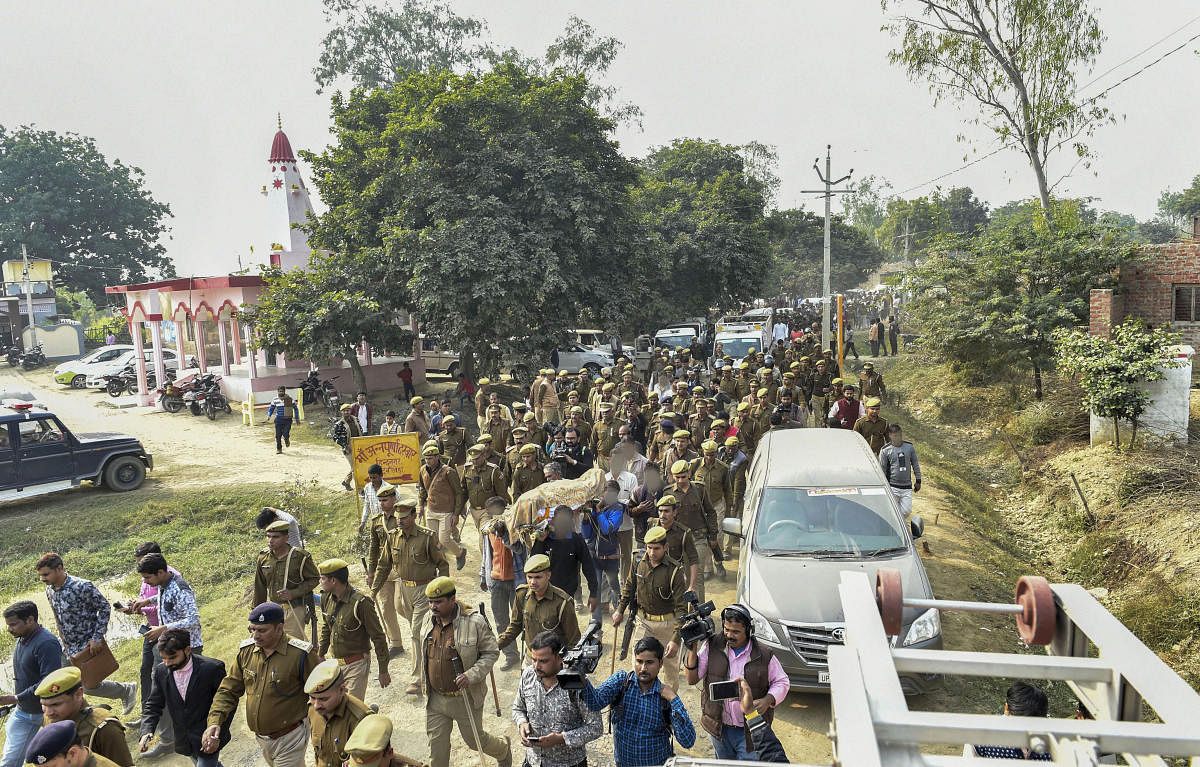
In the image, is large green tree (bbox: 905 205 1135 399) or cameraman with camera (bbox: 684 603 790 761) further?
large green tree (bbox: 905 205 1135 399)

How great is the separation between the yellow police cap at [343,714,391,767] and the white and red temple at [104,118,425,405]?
22485 mm

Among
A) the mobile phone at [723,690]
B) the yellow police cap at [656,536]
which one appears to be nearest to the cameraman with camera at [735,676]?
the mobile phone at [723,690]

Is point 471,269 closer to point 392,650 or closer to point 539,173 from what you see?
point 539,173

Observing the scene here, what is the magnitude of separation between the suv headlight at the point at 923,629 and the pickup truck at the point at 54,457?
14859mm

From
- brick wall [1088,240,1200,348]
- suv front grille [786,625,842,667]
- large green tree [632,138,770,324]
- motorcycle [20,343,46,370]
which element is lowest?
suv front grille [786,625,842,667]

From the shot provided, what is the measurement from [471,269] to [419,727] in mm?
13809

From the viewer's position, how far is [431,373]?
3006 cm

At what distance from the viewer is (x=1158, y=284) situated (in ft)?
55.8

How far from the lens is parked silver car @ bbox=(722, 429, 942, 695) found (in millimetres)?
6090

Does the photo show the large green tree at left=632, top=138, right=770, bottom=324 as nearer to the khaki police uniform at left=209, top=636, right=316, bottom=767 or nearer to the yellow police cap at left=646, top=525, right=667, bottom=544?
the yellow police cap at left=646, top=525, right=667, bottom=544

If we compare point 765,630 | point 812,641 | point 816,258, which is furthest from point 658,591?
point 816,258

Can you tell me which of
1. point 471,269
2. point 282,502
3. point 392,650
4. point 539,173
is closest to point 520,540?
point 392,650

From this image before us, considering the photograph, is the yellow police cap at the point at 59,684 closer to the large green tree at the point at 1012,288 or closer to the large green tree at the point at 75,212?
the large green tree at the point at 1012,288

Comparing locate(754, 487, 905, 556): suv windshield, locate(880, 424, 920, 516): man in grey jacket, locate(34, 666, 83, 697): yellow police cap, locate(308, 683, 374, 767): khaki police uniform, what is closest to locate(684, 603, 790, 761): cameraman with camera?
locate(308, 683, 374, 767): khaki police uniform
